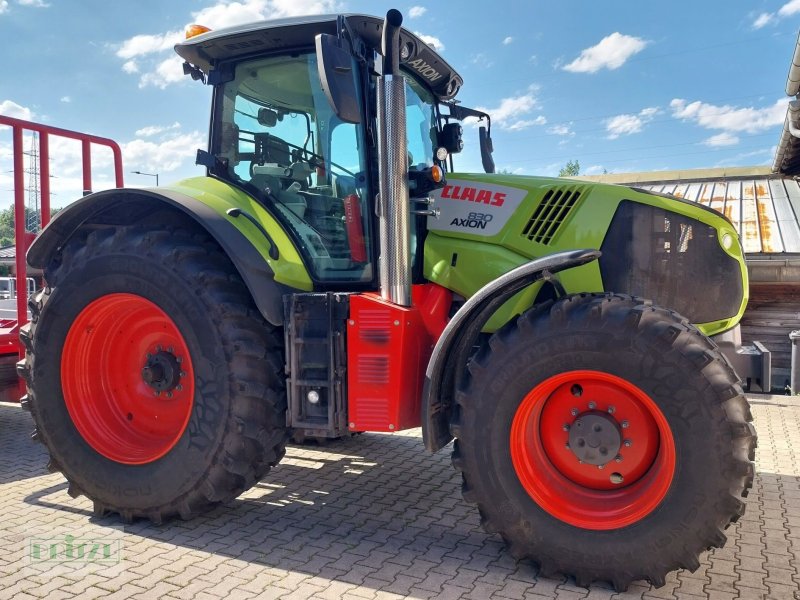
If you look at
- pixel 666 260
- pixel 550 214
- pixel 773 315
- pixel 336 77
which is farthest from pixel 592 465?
pixel 773 315

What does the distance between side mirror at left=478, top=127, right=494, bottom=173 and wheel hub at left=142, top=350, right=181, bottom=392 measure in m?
2.62

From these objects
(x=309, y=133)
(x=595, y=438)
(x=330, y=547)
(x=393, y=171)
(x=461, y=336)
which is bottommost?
(x=330, y=547)

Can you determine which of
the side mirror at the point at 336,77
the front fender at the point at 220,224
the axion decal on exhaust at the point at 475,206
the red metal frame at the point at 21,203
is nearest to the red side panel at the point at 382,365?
the front fender at the point at 220,224

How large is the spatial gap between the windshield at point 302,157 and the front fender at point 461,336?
0.72 m

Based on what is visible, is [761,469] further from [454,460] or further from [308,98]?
[308,98]

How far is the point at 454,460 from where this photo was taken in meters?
3.20

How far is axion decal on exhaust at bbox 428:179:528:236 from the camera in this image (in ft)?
12.3

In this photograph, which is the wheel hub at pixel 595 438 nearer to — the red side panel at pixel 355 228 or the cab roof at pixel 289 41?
the red side panel at pixel 355 228

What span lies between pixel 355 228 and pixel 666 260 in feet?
5.66

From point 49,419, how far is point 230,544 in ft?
4.60

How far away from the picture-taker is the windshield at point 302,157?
148 inches

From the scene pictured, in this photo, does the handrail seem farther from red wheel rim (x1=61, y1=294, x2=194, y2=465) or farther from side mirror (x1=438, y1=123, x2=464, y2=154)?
side mirror (x1=438, y1=123, x2=464, y2=154)

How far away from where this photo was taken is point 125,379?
13.7ft

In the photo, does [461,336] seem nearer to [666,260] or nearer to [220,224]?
[666,260]
